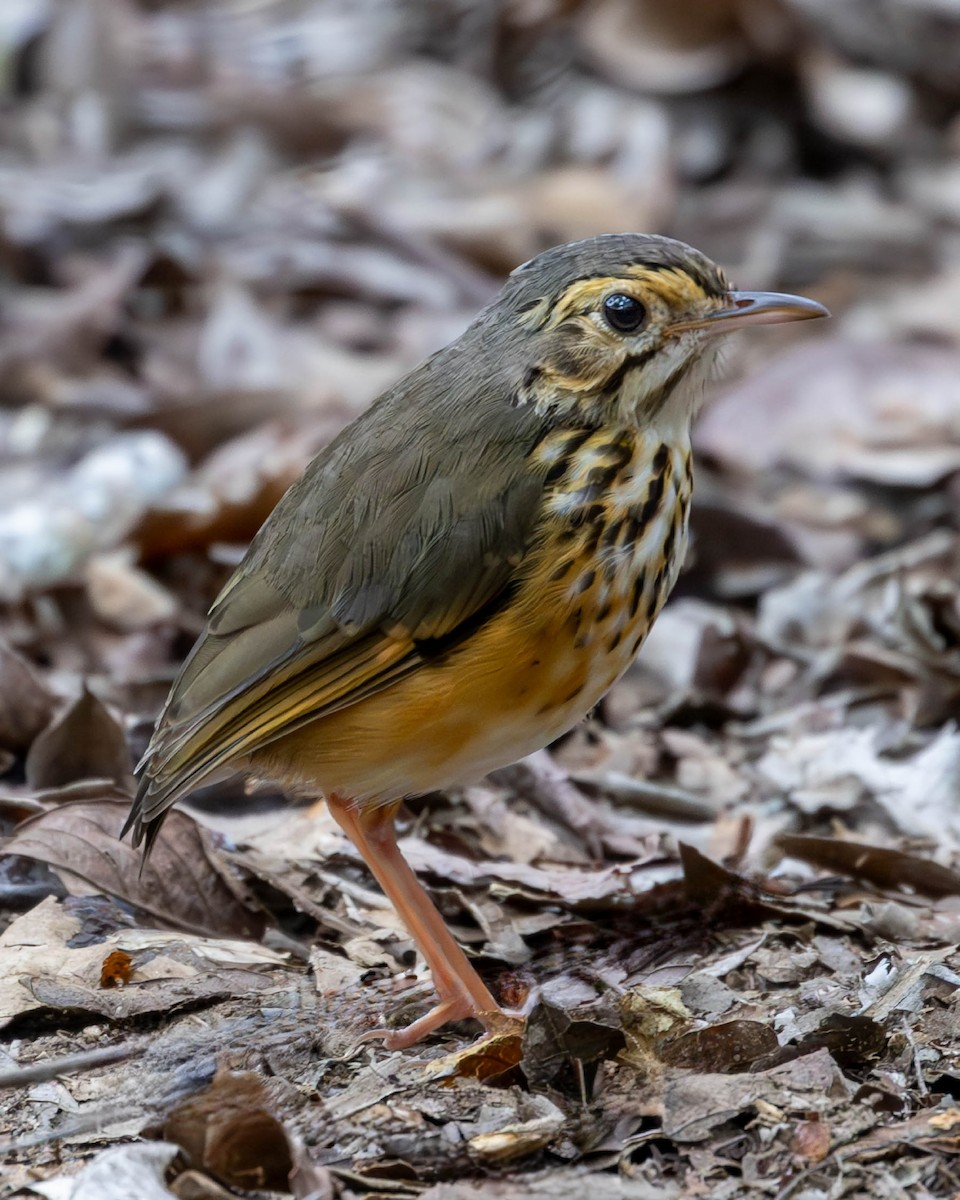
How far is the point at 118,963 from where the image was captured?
4.56m

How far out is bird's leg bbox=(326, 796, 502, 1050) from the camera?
4.41 metres

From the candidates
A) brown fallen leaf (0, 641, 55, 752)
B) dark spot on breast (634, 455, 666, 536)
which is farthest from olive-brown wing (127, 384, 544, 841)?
brown fallen leaf (0, 641, 55, 752)

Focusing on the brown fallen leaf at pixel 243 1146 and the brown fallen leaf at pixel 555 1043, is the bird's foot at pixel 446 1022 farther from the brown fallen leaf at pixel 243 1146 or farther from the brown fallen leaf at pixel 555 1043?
the brown fallen leaf at pixel 243 1146

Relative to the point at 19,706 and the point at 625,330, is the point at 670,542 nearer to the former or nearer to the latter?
the point at 625,330

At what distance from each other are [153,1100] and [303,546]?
1.36m

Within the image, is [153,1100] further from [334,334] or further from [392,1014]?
[334,334]

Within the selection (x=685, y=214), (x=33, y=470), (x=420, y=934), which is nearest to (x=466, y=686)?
(x=420, y=934)

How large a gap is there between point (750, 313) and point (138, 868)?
2.20 meters

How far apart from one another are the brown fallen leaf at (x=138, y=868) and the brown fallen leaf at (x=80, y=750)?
518 mm

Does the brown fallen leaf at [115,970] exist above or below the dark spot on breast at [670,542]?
below

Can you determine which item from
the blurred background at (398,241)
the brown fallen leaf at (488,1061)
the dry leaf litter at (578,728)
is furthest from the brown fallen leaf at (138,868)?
the blurred background at (398,241)

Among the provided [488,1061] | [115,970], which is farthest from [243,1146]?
[115,970]

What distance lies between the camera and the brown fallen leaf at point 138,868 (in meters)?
5.00

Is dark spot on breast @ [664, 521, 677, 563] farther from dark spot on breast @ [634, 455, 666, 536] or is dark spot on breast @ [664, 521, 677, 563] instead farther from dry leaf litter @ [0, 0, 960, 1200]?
dry leaf litter @ [0, 0, 960, 1200]
